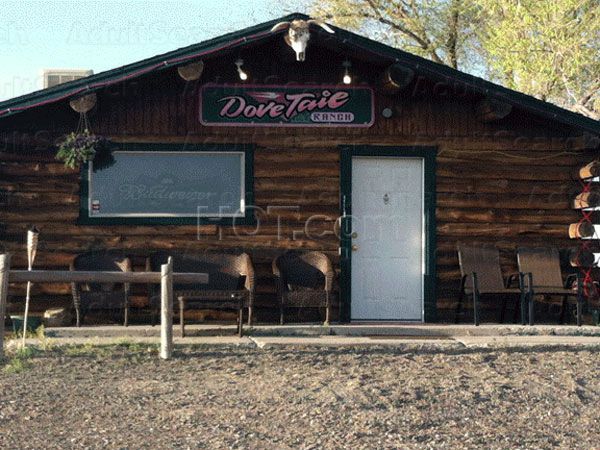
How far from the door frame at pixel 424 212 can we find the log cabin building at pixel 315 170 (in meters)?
0.02

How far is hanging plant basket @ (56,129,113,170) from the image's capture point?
37.5ft

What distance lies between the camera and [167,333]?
30.7ft

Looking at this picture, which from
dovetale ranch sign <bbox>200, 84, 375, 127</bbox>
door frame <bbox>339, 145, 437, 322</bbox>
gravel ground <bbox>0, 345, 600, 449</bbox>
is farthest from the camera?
door frame <bbox>339, 145, 437, 322</bbox>

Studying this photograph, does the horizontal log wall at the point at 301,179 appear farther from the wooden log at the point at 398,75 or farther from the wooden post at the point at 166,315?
the wooden post at the point at 166,315

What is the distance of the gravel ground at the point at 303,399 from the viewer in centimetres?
641

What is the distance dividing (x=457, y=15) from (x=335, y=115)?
15.4 m

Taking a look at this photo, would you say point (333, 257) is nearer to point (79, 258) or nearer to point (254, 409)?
point (79, 258)

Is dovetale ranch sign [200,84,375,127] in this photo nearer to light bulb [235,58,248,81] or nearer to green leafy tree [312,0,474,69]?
light bulb [235,58,248,81]

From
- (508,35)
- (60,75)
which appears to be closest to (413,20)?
(508,35)

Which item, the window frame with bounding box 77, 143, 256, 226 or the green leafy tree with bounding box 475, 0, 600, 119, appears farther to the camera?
the green leafy tree with bounding box 475, 0, 600, 119

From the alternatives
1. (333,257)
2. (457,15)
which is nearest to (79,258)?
(333,257)

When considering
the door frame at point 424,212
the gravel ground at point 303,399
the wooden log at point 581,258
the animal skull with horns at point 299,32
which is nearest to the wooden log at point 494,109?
the door frame at point 424,212

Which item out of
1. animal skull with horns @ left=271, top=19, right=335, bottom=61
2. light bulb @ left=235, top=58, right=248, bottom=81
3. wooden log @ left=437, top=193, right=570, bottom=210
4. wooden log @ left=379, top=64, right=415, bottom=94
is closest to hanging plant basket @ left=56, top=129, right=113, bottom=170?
light bulb @ left=235, top=58, right=248, bottom=81

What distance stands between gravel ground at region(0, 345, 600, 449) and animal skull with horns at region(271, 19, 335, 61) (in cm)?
330
